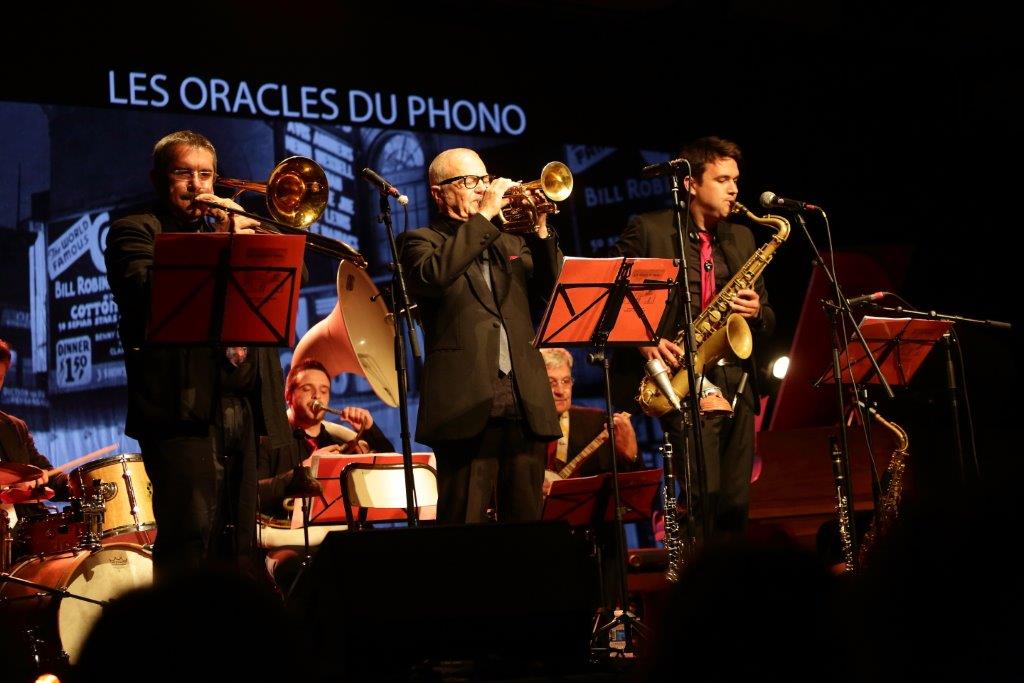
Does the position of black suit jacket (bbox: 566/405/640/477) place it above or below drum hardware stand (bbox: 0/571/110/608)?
above

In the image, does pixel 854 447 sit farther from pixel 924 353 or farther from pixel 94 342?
pixel 94 342

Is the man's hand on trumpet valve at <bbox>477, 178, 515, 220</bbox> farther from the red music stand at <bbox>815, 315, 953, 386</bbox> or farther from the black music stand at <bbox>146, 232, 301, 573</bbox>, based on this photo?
the red music stand at <bbox>815, 315, 953, 386</bbox>

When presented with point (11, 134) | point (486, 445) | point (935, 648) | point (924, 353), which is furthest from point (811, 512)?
point (11, 134)

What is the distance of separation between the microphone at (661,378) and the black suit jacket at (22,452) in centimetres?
319

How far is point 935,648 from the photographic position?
1.35 m

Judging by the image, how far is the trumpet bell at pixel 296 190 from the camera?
4.57m

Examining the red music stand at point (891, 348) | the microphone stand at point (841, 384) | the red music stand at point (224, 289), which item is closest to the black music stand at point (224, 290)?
the red music stand at point (224, 289)

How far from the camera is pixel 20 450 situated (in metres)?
6.04

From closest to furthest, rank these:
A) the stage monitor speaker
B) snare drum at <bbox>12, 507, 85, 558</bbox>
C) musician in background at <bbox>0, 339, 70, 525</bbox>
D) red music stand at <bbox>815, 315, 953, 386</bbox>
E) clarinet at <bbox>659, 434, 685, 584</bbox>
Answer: the stage monitor speaker
clarinet at <bbox>659, 434, 685, 584</bbox>
red music stand at <bbox>815, 315, 953, 386</bbox>
snare drum at <bbox>12, 507, 85, 558</bbox>
musician in background at <bbox>0, 339, 70, 525</bbox>

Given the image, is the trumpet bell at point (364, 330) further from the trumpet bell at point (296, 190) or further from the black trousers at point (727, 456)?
the black trousers at point (727, 456)

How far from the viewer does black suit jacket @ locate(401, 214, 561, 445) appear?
417cm

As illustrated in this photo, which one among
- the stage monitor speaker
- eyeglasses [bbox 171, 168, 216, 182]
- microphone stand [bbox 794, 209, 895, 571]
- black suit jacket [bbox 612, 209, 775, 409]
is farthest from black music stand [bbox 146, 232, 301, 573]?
microphone stand [bbox 794, 209, 895, 571]

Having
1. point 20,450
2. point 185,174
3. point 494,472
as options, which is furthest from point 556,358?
point 20,450

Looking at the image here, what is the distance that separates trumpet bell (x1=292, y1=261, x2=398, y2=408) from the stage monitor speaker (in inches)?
120
